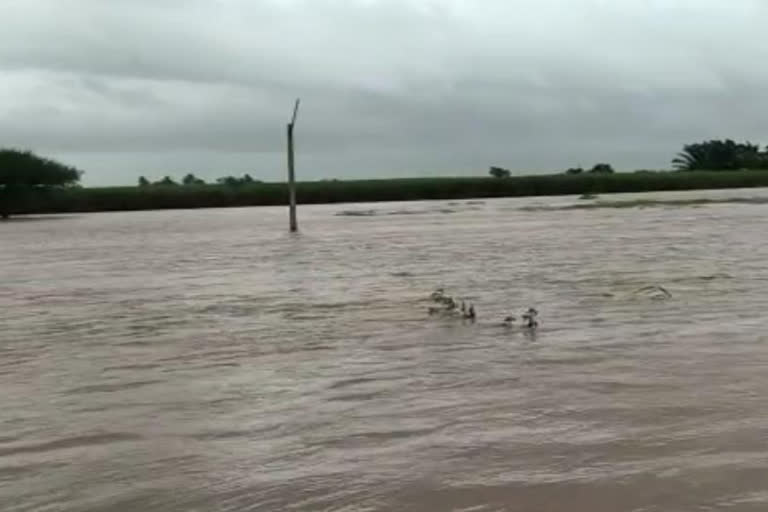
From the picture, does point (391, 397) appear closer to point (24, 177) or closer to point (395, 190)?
point (24, 177)

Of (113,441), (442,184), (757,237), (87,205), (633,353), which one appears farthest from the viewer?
(442,184)

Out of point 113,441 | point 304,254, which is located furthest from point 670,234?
point 113,441

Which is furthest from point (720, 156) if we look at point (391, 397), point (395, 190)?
point (391, 397)

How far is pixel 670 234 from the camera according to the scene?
85.2 feet

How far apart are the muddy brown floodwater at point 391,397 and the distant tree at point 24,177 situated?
53725 millimetres

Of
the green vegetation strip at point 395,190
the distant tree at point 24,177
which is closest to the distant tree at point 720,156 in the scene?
the green vegetation strip at point 395,190

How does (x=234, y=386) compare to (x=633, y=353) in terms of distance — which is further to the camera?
(x=633, y=353)

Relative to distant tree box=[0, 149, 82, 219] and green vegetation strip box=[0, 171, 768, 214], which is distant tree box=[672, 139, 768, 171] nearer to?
green vegetation strip box=[0, 171, 768, 214]

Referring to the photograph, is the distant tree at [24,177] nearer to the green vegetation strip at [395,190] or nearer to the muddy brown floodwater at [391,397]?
the green vegetation strip at [395,190]

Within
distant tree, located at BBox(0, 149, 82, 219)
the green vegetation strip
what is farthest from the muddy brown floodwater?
the green vegetation strip

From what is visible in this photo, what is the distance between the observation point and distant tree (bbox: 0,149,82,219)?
216 ft

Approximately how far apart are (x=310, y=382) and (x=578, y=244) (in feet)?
54.7

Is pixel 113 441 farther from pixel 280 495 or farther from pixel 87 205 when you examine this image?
pixel 87 205

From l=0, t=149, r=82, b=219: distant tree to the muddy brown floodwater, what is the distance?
176 ft
